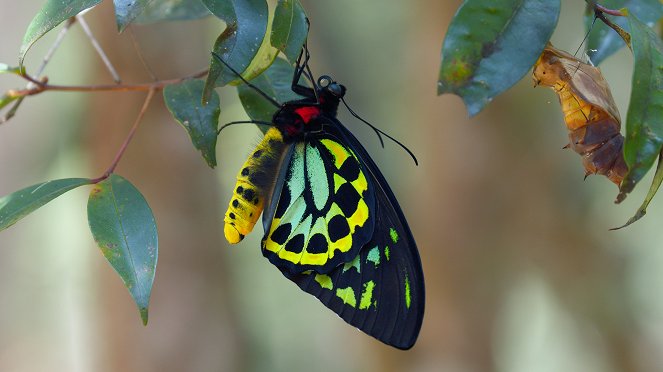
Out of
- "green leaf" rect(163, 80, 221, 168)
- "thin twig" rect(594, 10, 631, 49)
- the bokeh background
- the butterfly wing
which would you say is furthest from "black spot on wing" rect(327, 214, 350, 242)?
the bokeh background

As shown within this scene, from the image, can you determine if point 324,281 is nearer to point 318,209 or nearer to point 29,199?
point 318,209

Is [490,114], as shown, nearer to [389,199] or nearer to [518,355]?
[389,199]

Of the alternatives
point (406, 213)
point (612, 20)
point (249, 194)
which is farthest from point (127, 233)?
point (406, 213)

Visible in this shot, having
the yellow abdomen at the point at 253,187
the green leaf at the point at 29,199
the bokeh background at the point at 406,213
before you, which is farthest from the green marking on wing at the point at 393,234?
the bokeh background at the point at 406,213

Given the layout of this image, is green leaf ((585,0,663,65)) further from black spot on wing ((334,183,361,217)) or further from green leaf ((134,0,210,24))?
green leaf ((134,0,210,24))

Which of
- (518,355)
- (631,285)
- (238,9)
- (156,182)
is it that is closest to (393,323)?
(238,9)
